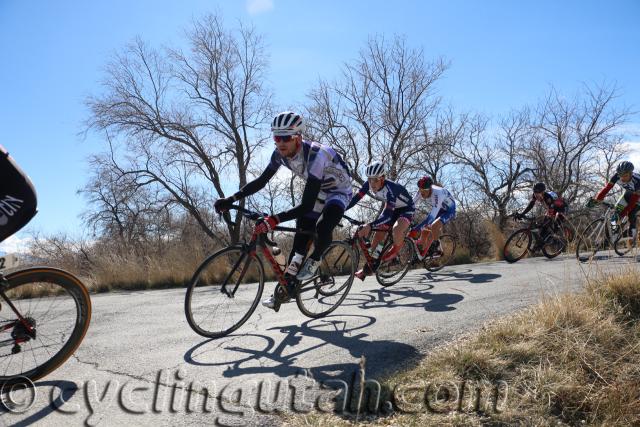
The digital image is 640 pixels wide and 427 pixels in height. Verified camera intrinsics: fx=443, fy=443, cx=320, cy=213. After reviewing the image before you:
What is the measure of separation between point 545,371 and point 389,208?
5452 millimetres

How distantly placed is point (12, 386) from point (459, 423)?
114 inches

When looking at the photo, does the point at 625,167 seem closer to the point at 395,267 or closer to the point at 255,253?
the point at 395,267

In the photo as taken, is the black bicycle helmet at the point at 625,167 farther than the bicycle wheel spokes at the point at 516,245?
No

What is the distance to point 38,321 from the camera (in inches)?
127

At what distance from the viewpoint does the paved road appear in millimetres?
2703

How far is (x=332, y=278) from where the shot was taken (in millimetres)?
5898

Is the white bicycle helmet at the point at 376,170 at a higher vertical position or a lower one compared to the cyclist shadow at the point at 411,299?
higher

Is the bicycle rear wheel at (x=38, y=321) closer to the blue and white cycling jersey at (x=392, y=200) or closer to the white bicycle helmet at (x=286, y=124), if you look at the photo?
the white bicycle helmet at (x=286, y=124)

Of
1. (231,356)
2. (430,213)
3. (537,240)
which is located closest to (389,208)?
(430,213)

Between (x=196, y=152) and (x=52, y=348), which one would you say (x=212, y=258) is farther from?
(x=196, y=152)

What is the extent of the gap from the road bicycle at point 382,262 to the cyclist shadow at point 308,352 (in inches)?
110

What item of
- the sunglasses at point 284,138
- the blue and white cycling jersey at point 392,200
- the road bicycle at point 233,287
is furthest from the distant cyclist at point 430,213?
the sunglasses at point 284,138

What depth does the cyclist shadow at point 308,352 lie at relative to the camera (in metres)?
3.37

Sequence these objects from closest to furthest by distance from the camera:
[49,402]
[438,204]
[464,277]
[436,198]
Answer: [49,402] → [464,277] → [438,204] → [436,198]
